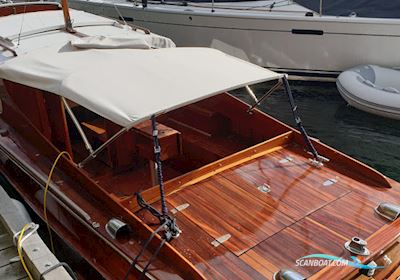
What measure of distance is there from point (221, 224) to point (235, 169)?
81 cm

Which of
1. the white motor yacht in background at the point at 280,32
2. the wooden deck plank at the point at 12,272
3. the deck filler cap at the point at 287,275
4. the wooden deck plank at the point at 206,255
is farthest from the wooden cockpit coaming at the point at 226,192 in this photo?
the white motor yacht in background at the point at 280,32

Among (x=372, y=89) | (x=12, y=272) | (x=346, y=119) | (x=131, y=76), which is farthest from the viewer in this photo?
(x=346, y=119)

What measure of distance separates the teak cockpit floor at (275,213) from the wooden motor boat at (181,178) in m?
0.01

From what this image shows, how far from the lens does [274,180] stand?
4.18 meters

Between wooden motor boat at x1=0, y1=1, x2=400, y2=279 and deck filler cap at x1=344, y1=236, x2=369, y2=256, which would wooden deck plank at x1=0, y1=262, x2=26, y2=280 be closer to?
wooden motor boat at x1=0, y1=1, x2=400, y2=279

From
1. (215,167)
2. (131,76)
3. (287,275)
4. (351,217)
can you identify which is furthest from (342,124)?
(287,275)

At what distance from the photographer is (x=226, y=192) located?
3986 mm

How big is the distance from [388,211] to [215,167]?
1544 mm

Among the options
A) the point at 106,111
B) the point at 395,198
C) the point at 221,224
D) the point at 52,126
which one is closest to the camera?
the point at 106,111

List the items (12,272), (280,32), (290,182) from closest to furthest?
1. (12,272)
2. (290,182)
3. (280,32)

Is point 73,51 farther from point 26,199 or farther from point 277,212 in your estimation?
point 277,212

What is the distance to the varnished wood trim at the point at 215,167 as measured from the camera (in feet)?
12.6

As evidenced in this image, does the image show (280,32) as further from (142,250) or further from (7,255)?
(7,255)

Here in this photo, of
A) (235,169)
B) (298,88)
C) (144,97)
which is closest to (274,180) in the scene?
(235,169)
